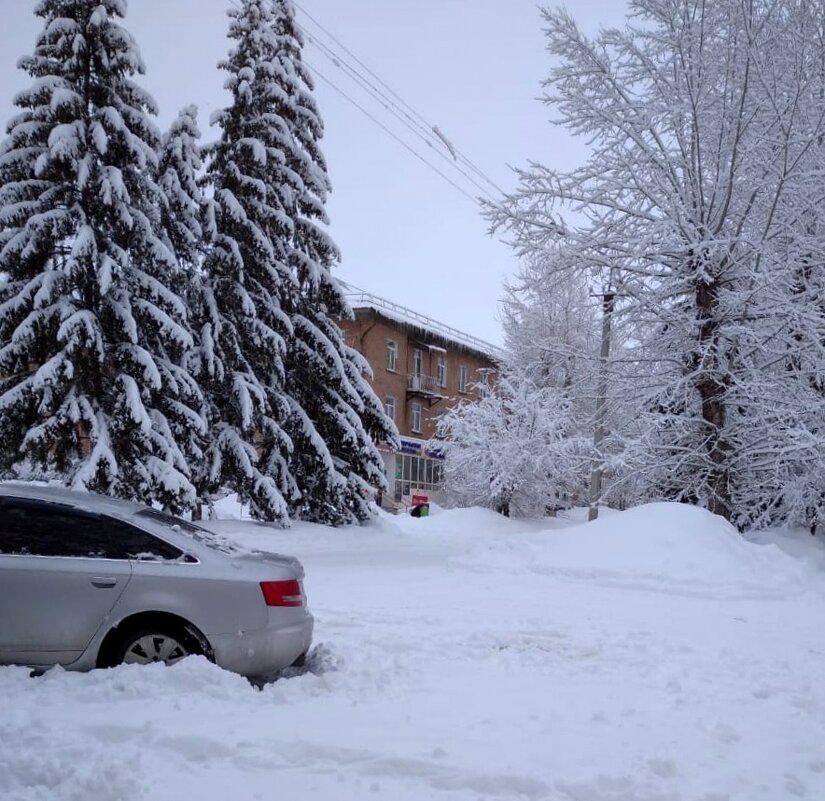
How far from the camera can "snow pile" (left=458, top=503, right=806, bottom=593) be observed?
12672mm

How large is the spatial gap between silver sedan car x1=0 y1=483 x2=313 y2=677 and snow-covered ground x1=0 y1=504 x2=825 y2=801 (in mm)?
264

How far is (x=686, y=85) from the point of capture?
15.9m

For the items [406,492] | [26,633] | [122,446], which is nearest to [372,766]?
[26,633]

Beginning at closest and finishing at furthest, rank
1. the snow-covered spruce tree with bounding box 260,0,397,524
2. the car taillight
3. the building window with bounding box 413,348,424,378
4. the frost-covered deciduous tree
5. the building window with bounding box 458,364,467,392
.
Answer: the car taillight → the snow-covered spruce tree with bounding box 260,0,397,524 → the frost-covered deciduous tree → the building window with bounding box 413,348,424,378 → the building window with bounding box 458,364,467,392

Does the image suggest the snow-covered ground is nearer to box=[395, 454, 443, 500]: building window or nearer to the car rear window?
the car rear window

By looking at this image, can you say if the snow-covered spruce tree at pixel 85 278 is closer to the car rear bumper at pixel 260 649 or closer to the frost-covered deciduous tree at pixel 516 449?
the car rear bumper at pixel 260 649

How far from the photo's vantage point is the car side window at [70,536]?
19.0ft

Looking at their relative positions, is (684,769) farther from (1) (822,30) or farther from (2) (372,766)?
(1) (822,30)

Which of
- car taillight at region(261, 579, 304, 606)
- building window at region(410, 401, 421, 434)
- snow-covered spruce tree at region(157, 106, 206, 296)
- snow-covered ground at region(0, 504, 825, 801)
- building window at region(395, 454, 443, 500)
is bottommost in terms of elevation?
snow-covered ground at region(0, 504, 825, 801)

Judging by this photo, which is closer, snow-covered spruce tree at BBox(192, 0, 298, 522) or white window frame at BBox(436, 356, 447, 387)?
snow-covered spruce tree at BBox(192, 0, 298, 522)

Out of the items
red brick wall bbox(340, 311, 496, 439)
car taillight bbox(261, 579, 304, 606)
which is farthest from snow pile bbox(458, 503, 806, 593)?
red brick wall bbox(340, 311, 496, 439)

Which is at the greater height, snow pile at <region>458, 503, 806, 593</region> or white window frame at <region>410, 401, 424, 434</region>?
white window frame at <region>410, 401, 424, 434</region>

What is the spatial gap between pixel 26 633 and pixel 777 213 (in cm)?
1562

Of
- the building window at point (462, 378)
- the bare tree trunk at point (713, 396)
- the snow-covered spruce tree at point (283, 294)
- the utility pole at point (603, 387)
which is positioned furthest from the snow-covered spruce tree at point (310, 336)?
the building window at point (462, 378)
